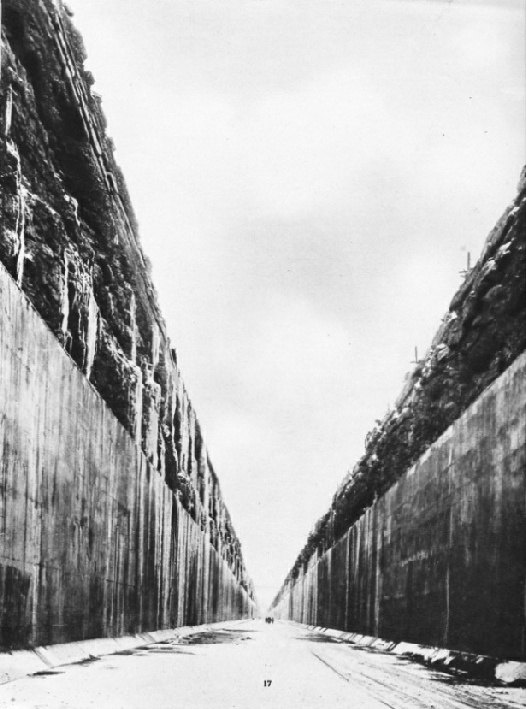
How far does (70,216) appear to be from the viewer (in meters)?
16.0

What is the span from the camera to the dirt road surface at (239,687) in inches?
354

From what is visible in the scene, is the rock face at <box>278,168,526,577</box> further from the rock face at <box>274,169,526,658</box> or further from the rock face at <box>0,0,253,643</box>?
the rock face at <box>0,0,253,643</box>

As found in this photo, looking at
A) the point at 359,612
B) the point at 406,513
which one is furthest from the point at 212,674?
the point at 359,612

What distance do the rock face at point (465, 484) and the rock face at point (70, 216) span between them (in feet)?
21.5

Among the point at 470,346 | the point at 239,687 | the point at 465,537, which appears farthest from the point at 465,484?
the point at 239,687

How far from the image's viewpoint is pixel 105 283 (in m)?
18.8

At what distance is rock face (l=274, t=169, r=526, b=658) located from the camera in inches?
517

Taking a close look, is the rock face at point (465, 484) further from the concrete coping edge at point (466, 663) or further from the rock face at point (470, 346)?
the concrete coping edge at point (466, 663)

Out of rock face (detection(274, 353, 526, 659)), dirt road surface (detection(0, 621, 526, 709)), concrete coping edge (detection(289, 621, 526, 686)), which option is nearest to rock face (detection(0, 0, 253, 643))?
dirt road surface (detection(0, 621, 526, 709))

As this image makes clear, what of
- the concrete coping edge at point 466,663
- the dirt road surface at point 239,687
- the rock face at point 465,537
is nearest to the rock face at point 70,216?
the dirt road surface at point 239,687

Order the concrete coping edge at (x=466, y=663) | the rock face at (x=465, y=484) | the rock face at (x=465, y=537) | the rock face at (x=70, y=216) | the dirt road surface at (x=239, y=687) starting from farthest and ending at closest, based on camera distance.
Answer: the rock face at (x=465, y=484), the rock face at (x=465, y=537), the rock face at (x=70, y=216), the concrete coping edge at (x=466, y=663), the dirt road surface at (x=239, y=687)

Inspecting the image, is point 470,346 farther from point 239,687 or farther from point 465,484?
point 239,687

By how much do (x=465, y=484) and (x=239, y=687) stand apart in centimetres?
673

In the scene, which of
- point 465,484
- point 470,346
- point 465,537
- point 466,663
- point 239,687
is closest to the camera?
point 239,687
